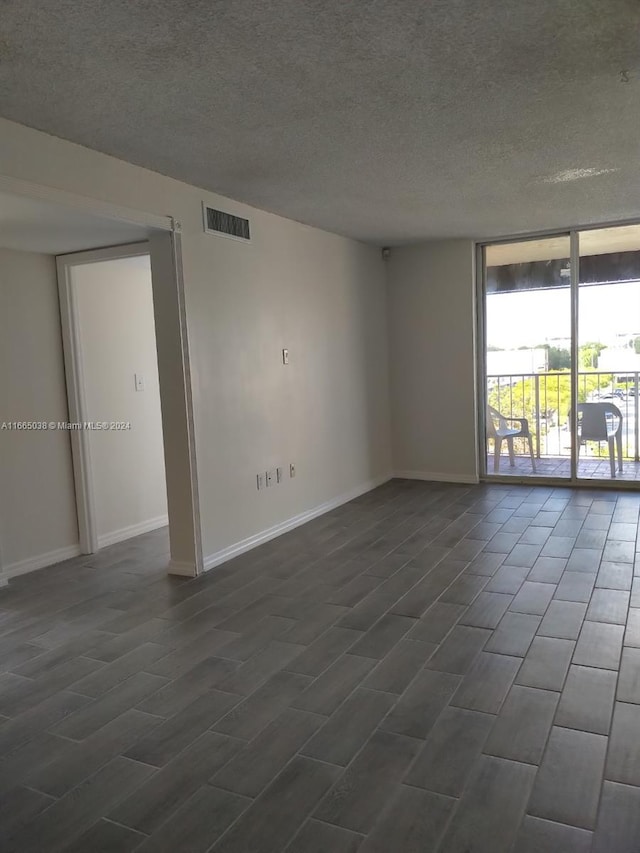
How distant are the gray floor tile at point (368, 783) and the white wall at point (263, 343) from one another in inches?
84.8

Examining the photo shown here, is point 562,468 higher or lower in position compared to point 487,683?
higher

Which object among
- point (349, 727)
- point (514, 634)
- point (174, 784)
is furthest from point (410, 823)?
point (514, 634)

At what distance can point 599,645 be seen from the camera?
2.72 m

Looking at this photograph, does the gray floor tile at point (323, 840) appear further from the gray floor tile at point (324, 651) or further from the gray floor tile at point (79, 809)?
the gray floor tile at point (324, 651)

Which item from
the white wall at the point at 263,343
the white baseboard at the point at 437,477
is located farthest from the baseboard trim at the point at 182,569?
the white baseboard at the point at 437,477

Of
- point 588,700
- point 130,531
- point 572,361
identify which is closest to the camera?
point 588,700

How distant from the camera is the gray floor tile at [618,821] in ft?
5.26

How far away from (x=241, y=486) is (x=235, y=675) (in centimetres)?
183

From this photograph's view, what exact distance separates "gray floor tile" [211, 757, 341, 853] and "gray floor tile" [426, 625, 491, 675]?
0.78m

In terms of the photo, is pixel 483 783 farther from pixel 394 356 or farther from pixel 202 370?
pixel 394 356

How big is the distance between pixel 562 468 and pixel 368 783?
483 cm

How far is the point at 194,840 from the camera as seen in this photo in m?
1.69

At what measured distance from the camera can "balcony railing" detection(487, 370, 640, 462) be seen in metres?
5.95

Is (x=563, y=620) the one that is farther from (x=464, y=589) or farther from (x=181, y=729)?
(x=181, y=729)
